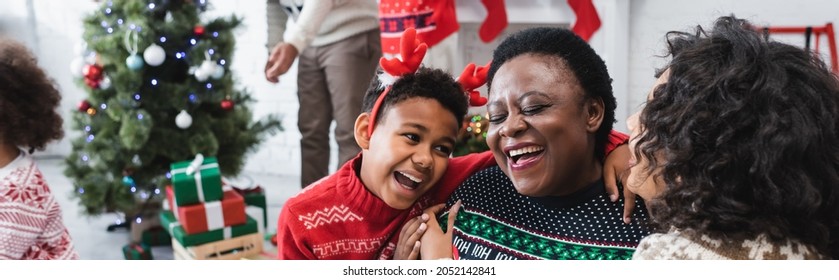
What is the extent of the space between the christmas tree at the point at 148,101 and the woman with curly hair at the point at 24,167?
0.71 metres

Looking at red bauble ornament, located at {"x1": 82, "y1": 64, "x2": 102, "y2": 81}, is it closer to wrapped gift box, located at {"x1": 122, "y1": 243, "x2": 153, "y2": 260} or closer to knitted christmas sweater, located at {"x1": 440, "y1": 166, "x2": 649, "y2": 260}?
wrapped gift box, located at {"x1": 122, "y1": 243, "x2": 153, "y2": 260}

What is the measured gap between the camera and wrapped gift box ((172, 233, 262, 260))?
1.74 m

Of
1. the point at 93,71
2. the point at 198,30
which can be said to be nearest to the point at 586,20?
the point at 198,30

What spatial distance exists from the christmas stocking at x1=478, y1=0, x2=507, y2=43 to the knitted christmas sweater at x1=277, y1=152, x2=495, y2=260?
0.61 m

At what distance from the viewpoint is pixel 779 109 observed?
0.67 metres

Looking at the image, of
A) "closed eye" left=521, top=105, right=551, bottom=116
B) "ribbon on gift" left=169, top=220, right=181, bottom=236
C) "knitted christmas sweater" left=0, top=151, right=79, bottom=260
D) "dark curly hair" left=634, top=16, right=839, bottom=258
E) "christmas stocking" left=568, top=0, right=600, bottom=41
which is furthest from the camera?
"ribbon on gift" left=169, top=220, right=181, bottom=236

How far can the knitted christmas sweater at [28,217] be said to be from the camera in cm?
114

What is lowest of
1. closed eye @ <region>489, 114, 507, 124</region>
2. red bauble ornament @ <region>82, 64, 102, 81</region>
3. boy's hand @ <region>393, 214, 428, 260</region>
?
boy's hand @ <region>393, 214, 428, 260</region>

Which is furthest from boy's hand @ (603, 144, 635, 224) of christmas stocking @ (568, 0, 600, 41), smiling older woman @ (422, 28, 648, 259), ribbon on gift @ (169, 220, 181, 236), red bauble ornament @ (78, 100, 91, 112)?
red bauble ornament @ (78, 100, 91, 112)

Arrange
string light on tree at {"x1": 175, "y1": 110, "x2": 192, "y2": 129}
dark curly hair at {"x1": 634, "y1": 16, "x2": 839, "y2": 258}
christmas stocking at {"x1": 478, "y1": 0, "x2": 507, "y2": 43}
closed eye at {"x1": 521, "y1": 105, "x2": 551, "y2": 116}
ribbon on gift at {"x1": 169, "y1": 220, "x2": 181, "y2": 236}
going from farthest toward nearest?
string light on tree at {"x1": 175, "y1": 110, "x2": 192, "y2": 129}
ribbon on gift at {"x1": 169, "y1": 220, "x2": 181, "y2": 236}
christmas stocking at {"x1": 478, "y1": 0, "x2": 507, "y2": 43}
closed eye at {"x1": 521, "y1": 105, "x2": 551, "y2": 116}
dark curly hair at {"x1": 634, "y1": 16, "x2": 839, "y2": 258}

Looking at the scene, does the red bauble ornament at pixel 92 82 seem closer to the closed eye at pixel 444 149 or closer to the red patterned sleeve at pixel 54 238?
the red patterned sleeve at pixel 54 238

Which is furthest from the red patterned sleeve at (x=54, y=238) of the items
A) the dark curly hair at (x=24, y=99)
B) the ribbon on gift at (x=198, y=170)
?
the ribbon on gift at (x=198, y=170)

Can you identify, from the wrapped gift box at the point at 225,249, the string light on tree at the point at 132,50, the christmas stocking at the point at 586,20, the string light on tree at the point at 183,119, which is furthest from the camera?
the string light on tree at the point at 183,119
